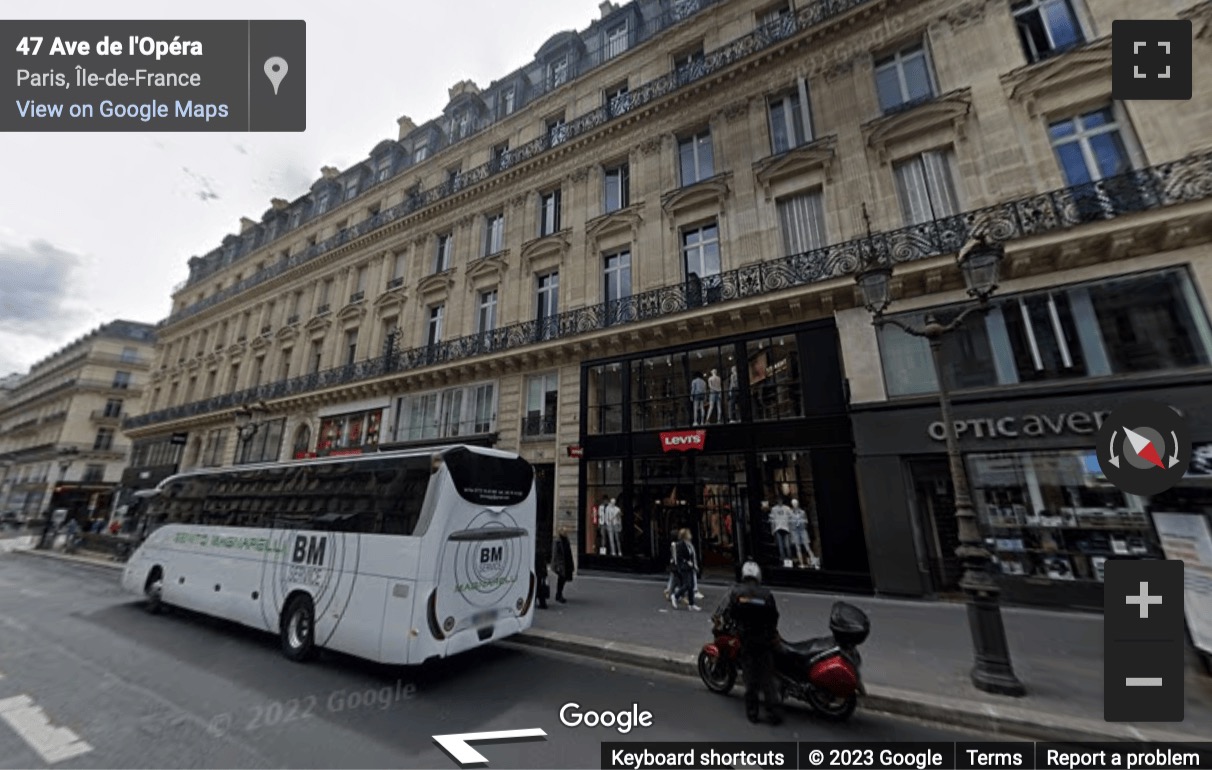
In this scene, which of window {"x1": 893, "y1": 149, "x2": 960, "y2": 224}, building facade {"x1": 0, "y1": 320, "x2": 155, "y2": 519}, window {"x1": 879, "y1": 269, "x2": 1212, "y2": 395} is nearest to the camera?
window {"x1": 879, "y1": 269, "x2": 1212, "y2": 395}

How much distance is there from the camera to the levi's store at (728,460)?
10.2 m

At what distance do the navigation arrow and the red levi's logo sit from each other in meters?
8.40

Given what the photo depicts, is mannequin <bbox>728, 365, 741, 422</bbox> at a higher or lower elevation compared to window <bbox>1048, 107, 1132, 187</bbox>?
lower

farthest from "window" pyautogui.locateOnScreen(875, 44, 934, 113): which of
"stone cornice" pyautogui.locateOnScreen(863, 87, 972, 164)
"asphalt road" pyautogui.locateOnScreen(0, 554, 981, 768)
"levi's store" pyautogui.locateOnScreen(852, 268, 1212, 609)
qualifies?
"asphalt road" pyautogui.locateOnScreen(0, 554, 981, 768)

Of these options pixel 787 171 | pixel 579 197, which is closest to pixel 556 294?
pixel 579 197

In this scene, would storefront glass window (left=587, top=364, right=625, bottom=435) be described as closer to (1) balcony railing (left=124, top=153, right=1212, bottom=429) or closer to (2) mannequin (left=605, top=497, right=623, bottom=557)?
(1) balcony railing (left=124, top=153, right=1212, bottom=429)

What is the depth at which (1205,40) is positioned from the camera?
893 centimetres

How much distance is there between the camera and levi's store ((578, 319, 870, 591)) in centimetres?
1024

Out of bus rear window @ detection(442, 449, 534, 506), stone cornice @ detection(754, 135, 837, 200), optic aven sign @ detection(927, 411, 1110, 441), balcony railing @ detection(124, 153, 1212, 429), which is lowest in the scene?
bus rear window @ detection(442, 449, 534, 506)

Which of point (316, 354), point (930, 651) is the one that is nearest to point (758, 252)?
point (930, 651)

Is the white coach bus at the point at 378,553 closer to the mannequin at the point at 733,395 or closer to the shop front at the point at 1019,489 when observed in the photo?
the mannequin at the point at 733,395

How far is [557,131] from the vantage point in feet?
58.1

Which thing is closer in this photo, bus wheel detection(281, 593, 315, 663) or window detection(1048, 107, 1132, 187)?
bus wheel detection(281, 593, 315, 663)

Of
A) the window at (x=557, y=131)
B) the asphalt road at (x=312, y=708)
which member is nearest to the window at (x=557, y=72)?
the window at (x=557, y=131)
